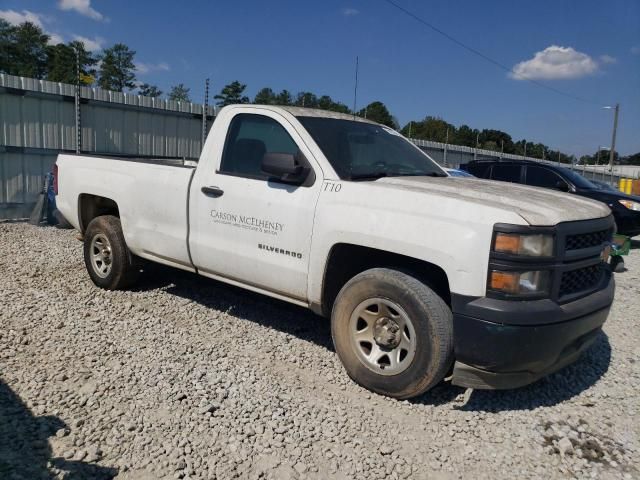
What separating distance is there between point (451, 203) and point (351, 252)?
2.90 feet

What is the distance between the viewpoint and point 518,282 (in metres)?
3.04

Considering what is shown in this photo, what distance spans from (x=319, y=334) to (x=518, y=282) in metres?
2.18

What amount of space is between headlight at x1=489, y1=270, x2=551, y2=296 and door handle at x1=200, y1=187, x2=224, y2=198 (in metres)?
2.34

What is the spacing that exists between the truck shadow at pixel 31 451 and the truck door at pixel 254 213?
1.74m

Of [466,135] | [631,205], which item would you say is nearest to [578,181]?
[631,205]

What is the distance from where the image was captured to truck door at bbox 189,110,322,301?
3.90m

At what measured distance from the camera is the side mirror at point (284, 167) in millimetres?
3757

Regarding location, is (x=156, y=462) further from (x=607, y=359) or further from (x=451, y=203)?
(x=607, y=359)

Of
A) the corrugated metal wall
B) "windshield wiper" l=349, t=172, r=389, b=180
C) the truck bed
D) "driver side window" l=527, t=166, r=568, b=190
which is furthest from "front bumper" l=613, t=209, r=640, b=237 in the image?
the corrugated metal wall

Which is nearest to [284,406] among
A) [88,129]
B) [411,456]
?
[411,456]

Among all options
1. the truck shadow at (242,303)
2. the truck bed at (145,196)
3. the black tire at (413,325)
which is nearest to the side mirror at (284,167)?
the black tire at (413,325)

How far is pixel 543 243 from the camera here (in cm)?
308

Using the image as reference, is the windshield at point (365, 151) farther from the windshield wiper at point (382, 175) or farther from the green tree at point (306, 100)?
the green tree at point (306, 100)

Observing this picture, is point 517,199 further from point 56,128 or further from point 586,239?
point 56,128
